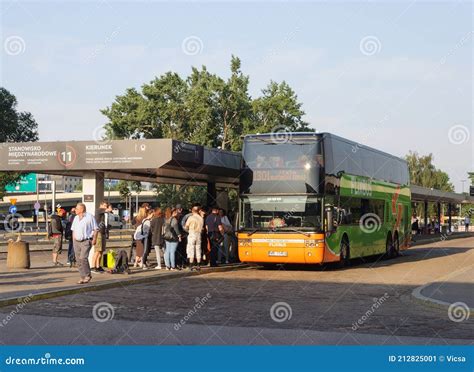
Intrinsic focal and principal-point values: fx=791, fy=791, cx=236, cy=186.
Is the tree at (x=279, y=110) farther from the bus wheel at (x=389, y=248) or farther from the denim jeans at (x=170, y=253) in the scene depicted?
the denim jeans at (x=170, y=253)

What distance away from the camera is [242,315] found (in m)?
12.2

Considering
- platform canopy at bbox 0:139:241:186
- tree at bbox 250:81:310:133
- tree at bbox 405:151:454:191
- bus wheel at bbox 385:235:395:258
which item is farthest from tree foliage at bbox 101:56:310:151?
tree at bbox 405:151:454:191

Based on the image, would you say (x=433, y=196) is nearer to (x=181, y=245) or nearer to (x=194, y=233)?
(x=181, y=245)

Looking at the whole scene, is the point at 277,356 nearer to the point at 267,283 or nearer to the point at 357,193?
the point at 267,283

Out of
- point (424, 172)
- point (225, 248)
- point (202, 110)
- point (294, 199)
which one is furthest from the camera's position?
point (424, 172)

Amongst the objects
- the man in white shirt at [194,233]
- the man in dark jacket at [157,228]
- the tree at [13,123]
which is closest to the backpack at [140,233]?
the man in dark jacket at [157,228]

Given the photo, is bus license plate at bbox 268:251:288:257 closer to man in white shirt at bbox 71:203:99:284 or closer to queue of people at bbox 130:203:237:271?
queue of people at bbox 130:203:237:271

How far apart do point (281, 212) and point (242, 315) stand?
9.79m

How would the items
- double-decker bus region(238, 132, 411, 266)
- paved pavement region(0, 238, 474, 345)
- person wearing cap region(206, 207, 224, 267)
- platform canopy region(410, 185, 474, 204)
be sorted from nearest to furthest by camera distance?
paved pavement region(0, 238, 474, 345)
double-decker bus region(238, 132, 411, 266)
person wearing cap region(206, 207, 224, 267)
platform canopy region(410, 185, 474, 204)

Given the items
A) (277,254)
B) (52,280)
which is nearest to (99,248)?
(52,280)

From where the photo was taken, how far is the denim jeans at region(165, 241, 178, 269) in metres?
20.7

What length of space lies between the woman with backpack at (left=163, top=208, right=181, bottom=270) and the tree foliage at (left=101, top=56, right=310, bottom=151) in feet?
121

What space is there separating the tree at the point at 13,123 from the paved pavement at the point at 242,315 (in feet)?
167

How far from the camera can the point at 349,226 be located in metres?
24.0
